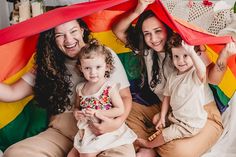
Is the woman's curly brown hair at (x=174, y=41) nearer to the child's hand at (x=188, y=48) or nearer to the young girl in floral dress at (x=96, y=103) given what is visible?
the child's hand at (x=188, y=48)

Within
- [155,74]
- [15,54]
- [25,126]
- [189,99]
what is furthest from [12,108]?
[189,99]

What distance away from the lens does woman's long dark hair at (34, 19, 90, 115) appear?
4.35ft

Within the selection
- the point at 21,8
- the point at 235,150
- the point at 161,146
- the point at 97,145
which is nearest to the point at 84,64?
the point at 97,145

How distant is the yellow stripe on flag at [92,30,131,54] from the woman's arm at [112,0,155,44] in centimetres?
4

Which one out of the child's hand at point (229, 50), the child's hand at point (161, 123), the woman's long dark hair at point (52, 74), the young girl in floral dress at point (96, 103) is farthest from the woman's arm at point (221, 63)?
the woman's long dark hair at point (52, 74)

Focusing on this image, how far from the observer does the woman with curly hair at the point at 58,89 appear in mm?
1271

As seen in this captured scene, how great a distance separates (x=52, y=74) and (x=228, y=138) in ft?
2.20

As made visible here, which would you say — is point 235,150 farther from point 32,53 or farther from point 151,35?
point 32,53

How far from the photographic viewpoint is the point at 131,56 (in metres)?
1.47

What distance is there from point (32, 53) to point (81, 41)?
21 centimetres

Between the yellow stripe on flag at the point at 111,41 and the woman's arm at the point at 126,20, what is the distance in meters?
0.04

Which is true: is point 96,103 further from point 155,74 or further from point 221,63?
point 221,63

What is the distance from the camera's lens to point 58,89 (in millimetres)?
1354

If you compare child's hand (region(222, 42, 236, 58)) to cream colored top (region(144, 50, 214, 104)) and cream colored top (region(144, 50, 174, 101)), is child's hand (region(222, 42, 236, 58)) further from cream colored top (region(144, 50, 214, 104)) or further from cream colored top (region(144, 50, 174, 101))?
cream colored top (region(144, 50, 174, 101))
